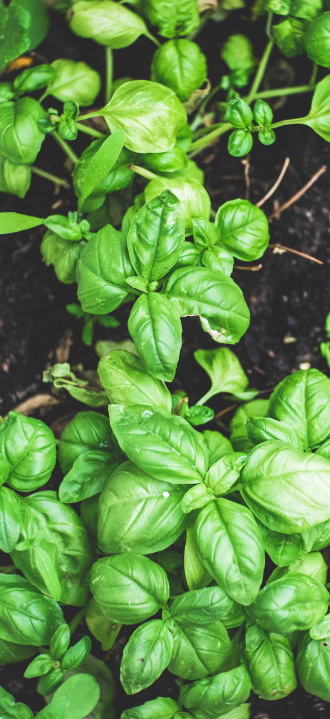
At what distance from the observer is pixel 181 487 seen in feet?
3.80

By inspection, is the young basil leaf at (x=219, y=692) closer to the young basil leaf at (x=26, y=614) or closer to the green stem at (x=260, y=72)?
the young basil leaf at (x=26, y=614)

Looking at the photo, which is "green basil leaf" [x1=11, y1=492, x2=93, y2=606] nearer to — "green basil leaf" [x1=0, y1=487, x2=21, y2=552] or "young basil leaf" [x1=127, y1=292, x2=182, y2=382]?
"green basil leaf" [x1=0, y1=487, x2=21, y2=552]

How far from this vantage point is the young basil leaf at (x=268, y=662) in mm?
1176

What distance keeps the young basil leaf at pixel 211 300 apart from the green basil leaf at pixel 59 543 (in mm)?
476

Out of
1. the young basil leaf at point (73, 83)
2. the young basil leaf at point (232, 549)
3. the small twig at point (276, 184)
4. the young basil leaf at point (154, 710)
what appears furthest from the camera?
the small twig at point (276, 184)

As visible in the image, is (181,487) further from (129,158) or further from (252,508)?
(129,158)

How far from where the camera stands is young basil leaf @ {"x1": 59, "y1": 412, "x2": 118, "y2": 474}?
4.32ft

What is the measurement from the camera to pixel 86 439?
132cm

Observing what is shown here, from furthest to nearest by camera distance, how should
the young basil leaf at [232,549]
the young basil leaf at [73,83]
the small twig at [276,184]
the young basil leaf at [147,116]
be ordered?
1. the small twig at [276,184]
2. the young basil leaf at [73,83]
3. the young basil leaf at [147,116]
4. the young basil leaf at [232,549]

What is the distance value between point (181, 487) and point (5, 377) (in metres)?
0.65

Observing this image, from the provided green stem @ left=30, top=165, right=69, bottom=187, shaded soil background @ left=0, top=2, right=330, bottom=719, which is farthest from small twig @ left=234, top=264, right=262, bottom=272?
green stem @ left=30, top=165, right=69, bottom=187

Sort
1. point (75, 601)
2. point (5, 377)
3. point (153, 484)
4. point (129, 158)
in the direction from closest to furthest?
point (153, 484)
point (75, 601)
point (129, 158)
point (5, 377)

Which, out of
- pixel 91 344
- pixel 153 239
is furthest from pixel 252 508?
pixel 91 344

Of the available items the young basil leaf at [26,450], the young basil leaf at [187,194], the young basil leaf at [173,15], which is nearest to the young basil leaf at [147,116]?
the young basil leaf at [187,194]
